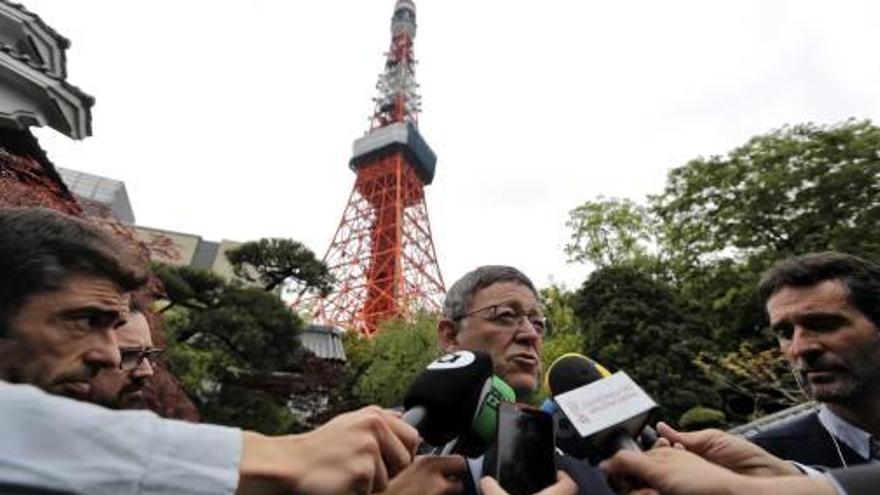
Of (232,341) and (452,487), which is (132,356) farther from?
(232,341)

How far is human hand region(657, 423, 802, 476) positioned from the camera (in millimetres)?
1134

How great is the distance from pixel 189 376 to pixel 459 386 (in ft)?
36.0

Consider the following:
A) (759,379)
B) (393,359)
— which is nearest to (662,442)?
(759,379)

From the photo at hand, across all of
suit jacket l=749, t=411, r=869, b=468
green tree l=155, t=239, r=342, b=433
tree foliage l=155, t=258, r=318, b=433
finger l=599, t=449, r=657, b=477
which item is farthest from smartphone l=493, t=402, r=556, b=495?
tree foliage l=155, t=258, r=318, b=433

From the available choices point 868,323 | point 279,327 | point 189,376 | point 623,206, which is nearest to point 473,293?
point 868,323

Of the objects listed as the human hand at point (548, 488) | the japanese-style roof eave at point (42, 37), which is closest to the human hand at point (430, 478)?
the human hand at point (548, 488)

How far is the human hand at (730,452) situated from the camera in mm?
1134

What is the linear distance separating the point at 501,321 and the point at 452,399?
103cm

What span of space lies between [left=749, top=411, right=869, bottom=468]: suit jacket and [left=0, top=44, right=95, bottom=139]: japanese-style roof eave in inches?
314

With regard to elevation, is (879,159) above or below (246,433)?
above

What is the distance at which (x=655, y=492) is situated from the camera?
965 mm

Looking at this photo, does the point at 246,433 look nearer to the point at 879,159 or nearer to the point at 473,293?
the point at 473,293

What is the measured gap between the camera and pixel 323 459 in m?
0.76

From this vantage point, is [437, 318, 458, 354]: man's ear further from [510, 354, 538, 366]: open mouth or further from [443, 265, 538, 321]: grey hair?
[510, 354, 538, 366]: open mouth
